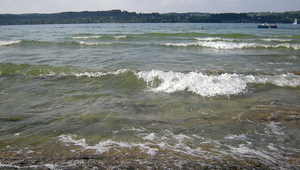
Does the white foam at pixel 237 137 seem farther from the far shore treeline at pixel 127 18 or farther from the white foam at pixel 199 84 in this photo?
the far shore treeline at pixel 127 18

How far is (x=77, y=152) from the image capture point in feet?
9.86

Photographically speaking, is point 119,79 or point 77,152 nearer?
point 77,152

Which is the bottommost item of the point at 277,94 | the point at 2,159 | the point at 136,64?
the point at 2,159

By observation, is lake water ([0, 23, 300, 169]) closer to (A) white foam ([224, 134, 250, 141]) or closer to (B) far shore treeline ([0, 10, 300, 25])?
(A) white foam ([224, 134, 250, 141])

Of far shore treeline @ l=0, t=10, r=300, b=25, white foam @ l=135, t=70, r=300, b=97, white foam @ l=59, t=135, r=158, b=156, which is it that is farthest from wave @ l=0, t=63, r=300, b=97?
far shore treeline @ l=0, t=10, r=300, b=25

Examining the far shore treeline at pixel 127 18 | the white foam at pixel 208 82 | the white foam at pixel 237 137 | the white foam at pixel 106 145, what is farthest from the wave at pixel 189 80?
the far shore treeline at pixel 127 18

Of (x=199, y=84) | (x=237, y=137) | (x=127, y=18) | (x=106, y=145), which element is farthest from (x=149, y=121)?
(x=127, y=18)

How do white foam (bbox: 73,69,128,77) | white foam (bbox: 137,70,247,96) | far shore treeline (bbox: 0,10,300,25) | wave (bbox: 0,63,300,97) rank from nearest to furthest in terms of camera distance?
1. white foam (bbox: 137,70,247,96)
2. wave (bbox: 0,63,300,97)
3. white foam (bbox: 73,69,128,77)
4. far shore treeline (bbox: 0,10,300,25)

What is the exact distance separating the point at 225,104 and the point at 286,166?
8.08 ft

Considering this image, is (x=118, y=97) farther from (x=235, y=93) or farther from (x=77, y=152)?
(x=235, y=93)

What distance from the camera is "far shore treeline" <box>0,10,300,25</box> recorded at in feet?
321

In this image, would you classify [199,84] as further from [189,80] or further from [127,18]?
[127,18]

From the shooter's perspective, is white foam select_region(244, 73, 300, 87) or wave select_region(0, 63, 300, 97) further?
white foam select_region(244, 73, 300, 87)

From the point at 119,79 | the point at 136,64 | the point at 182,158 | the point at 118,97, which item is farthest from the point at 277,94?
the point at 136,64
